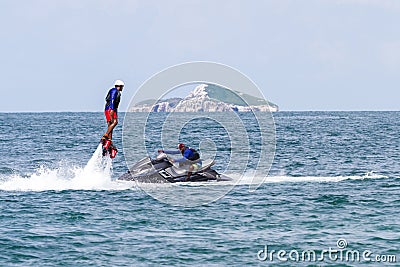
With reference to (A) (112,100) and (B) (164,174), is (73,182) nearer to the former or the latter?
(B) (164,174)

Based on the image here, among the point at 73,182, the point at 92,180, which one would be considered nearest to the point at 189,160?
the point at 92,180

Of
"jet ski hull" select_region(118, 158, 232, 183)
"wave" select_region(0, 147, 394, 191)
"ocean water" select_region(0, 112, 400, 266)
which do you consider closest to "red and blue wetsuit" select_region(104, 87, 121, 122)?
"ocean water" select_region(0, 112, 400, 266)

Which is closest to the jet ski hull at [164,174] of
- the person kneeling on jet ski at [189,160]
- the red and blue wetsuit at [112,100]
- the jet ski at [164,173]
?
the jet ski at [164,173]

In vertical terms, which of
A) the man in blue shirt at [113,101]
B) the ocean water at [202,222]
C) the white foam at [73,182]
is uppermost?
the man in blue shirt at [113,101]

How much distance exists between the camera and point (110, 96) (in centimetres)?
2267

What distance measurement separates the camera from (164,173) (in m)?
31.3

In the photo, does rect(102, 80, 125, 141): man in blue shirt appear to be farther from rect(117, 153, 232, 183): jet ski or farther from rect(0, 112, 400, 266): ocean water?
rect(117, 153, 232, 183): jet ski

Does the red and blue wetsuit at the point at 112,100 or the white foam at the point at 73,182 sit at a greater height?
the red and blue wetsuit at the point at 112,100

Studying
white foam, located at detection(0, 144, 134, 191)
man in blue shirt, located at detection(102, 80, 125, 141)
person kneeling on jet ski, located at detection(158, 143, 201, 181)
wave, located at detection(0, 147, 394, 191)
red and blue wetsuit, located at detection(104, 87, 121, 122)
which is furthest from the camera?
person kneeling on jet ski, located at detection(158, 143, 201, 181)

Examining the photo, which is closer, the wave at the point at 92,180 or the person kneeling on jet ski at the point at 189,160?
the wave at the point at 92,180

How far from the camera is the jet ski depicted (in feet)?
102

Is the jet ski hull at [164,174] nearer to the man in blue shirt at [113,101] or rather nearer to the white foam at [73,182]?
the white foam at [73,182]

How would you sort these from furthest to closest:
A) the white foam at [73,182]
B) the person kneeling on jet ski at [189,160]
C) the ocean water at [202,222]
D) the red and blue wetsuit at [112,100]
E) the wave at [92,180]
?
the person kneeling on jet ski at [189,160] → the wave at [92,180] → the white foam at [73,182] → the red and blue wetsuit at [112,100] → the ocean water at [202,222]

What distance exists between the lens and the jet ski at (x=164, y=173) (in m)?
31.1
